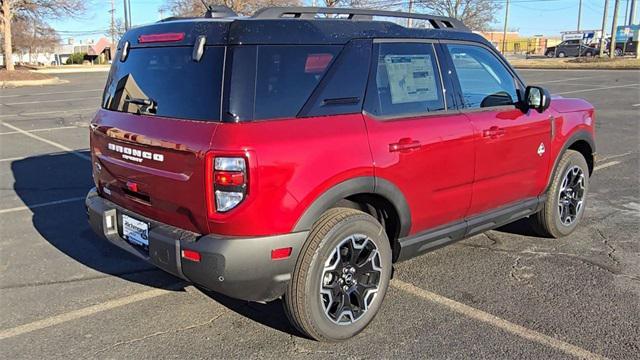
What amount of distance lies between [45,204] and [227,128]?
4.24 m

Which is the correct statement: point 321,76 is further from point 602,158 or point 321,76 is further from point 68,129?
point 68,129

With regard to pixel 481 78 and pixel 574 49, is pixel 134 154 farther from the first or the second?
pixel 574 49

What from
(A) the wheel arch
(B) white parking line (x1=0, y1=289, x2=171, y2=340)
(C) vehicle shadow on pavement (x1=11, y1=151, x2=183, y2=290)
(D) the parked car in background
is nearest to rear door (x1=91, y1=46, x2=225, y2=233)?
(A) the wheel arch

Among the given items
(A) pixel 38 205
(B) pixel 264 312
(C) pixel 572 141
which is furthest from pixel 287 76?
(A) pixel 38 205

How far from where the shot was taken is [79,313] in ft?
11.9

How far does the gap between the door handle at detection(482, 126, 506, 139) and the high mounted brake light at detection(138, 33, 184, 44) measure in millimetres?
2184

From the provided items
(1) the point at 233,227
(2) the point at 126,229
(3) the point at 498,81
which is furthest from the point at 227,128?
(3) the point at 498,81

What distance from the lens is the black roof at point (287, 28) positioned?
9.51 feet

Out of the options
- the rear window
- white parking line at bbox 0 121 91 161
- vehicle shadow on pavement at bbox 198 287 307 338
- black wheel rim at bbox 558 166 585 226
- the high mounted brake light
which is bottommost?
vehicle shadow on pavement at bbox 198 287 307 338

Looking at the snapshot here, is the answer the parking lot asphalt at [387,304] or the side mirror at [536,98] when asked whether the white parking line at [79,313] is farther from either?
the side mirror at [536,98]

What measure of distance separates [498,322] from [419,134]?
1291mm

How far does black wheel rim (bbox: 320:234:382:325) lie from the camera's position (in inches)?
125

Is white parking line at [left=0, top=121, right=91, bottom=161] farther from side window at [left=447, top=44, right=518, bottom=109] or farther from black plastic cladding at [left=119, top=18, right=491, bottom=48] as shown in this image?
side window at [left=447, top=44, right=518, bottom=109]

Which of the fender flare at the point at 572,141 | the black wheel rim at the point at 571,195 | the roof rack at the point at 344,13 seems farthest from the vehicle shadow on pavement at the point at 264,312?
the black wheel rim at the point at 571,195
